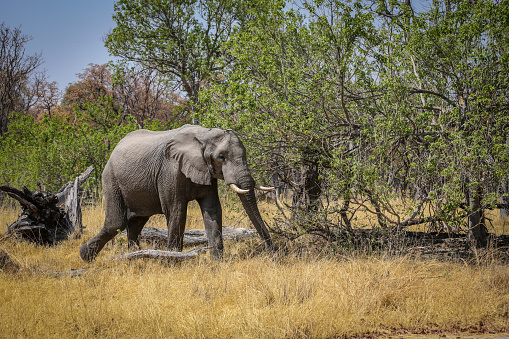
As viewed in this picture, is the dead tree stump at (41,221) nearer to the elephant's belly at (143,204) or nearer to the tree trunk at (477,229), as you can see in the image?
the elephant's belly at (143,204)

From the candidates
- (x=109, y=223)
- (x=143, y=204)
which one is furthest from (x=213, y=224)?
(x=109, y=223)

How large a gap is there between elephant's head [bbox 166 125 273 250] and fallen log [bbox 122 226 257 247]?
1.93 meters

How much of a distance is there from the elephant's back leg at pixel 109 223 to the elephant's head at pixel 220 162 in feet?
4.45

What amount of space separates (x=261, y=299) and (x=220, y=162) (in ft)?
8.65

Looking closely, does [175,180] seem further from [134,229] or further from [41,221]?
[41,221]

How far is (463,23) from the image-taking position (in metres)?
7.51

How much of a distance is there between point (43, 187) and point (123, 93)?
13.2m

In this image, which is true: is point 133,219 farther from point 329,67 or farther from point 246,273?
point 329,67

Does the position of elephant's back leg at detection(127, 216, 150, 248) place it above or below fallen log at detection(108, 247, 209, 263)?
above

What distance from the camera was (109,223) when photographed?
8.10m

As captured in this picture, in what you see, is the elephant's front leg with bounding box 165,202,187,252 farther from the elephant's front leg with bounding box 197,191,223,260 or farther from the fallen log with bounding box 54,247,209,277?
the fallen log with bounding box 54,247,209,277

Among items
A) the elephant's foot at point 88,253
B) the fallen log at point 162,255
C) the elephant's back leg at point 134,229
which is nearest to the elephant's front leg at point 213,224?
the fallen log at point 162,255


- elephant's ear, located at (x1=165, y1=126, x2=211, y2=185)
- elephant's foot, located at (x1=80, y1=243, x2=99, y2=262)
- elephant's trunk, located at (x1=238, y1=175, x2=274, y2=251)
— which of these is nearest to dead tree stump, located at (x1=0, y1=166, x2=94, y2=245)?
elephant's foot, located at (x1=80, y1=243, x2=99, y2=262)

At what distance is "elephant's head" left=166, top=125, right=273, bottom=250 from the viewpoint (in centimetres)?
733
